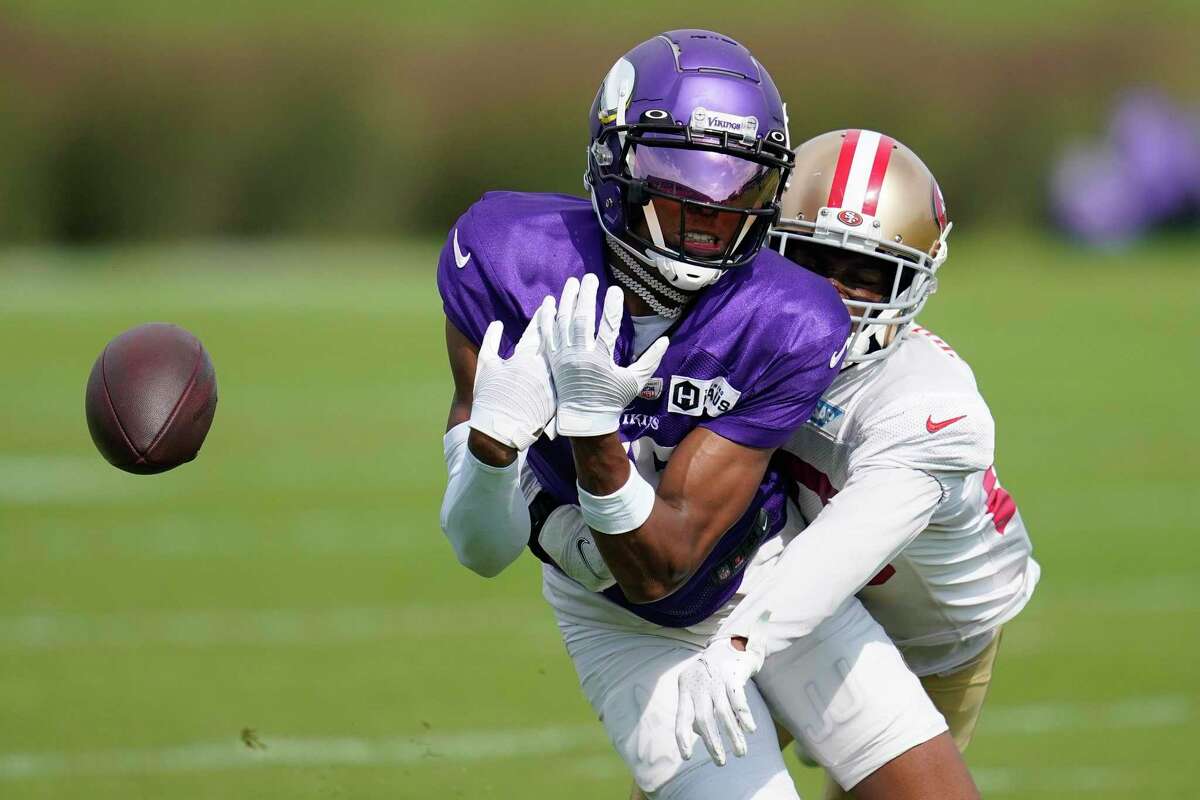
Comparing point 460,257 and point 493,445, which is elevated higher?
point 460,257

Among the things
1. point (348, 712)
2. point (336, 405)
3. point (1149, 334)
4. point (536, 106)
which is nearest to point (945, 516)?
point (348, 712)

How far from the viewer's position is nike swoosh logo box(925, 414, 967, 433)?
10.6 ft

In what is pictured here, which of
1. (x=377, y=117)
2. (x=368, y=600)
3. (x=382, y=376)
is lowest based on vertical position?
(x=377, y=117)

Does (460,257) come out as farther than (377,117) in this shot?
No

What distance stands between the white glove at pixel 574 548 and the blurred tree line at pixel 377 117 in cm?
1919

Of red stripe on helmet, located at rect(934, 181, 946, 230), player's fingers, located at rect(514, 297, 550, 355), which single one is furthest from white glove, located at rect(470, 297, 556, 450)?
red stripe on helmet, located at rect(934, 181, 946, 230)

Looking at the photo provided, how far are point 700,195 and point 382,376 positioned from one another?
10.2 meters

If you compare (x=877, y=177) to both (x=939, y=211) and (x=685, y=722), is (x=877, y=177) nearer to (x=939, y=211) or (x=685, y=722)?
(x=939, y=211)

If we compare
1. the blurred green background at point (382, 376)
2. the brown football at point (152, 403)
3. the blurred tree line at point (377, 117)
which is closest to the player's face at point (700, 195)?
the brown football at point (152, 403)

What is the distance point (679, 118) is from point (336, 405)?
29.4 feet

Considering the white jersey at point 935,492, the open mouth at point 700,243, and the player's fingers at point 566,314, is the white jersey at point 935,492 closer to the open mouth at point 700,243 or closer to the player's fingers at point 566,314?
the open mouth at point 700,243

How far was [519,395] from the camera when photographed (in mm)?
2881

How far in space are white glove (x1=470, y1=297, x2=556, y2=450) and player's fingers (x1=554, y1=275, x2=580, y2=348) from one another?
0.04 m

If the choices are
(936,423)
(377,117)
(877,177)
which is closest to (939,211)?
(877,177)
